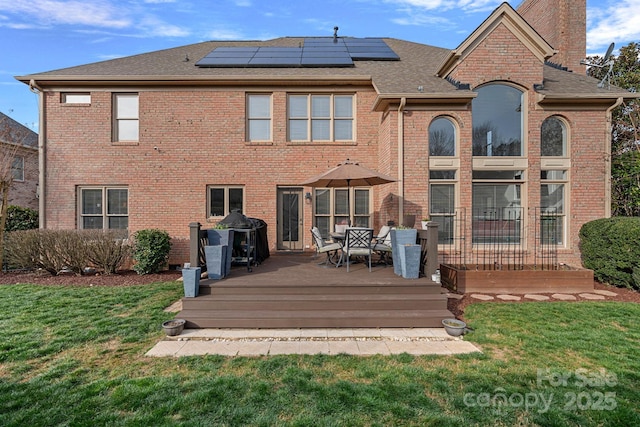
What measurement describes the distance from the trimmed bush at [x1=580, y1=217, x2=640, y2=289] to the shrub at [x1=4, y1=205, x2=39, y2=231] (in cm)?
1827

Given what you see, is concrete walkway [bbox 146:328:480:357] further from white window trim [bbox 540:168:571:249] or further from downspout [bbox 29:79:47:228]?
downspout [bbox 29:79:47:228]

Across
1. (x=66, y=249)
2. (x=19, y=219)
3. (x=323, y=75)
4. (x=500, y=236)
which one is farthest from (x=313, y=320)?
(x=19, y=219)

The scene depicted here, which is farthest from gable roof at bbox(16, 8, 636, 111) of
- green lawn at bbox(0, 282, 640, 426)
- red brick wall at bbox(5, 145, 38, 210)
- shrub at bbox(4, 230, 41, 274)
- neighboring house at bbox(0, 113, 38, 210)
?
red brick wall at bbox(5, 145, 38, 210)

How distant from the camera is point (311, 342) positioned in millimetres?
4500

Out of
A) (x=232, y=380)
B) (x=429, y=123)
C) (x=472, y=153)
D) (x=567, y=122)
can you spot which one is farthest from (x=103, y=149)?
(x=567, y=122)

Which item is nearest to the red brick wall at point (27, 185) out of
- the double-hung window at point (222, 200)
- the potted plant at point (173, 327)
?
the double-hung window at point (222, 200)

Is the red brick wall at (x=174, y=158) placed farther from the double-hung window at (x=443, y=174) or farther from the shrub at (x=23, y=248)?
the double-hung window at (x=443, y=174)

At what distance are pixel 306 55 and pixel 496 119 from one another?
22.6 ft

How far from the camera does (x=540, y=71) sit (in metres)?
8.62

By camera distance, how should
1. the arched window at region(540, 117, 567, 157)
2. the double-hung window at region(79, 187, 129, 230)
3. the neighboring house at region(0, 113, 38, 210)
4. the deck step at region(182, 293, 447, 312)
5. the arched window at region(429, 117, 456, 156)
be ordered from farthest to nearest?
the neighboring house at region(0, 113, 38, 210), the double-hung window at region(79, 187, 129, 230), the arched window at region(540, 117, 567, 157), the arched window at region(429, 117, 456, 156), the deck step at region(182, 293, 447, 312)

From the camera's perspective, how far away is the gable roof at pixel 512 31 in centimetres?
834

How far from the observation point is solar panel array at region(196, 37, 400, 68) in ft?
33.8

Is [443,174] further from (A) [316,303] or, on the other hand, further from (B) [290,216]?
(A) [316,303]

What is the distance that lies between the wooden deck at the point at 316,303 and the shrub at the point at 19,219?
9988 mm
